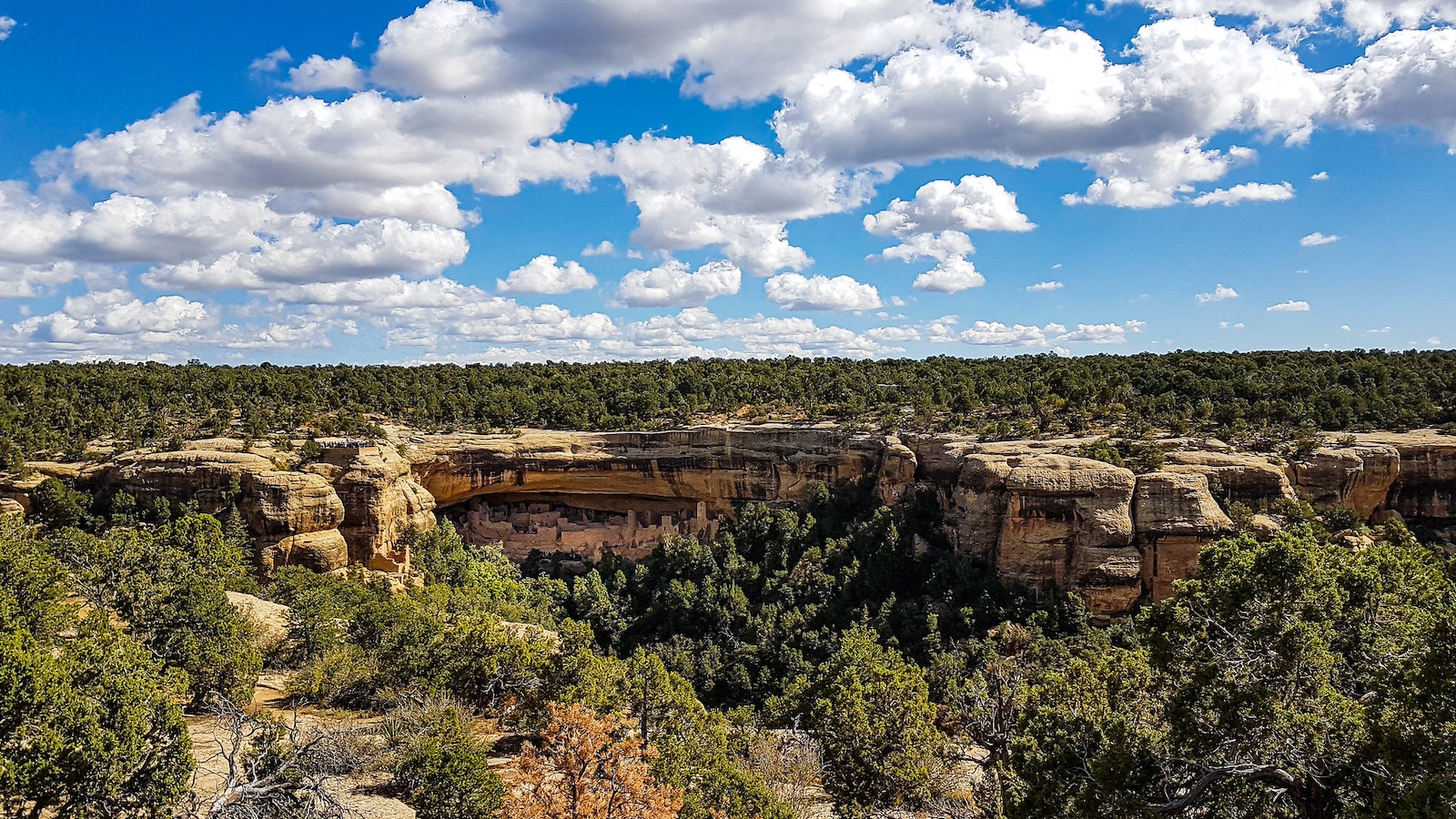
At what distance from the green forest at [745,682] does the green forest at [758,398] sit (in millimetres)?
9017

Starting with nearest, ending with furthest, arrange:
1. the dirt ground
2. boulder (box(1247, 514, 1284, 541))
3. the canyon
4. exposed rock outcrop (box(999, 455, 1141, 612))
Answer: the dirt ground, boulder (box(1247, 514, 1284, 541)), exposed rock outcrop (box(999, 455, 1141, 612)), the canyon

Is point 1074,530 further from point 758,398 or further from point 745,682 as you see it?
point 758,398

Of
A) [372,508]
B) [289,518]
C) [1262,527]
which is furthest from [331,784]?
[1262,527]

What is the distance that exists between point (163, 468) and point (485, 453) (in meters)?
17.8

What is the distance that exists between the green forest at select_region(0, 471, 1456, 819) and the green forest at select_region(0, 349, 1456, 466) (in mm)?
9017

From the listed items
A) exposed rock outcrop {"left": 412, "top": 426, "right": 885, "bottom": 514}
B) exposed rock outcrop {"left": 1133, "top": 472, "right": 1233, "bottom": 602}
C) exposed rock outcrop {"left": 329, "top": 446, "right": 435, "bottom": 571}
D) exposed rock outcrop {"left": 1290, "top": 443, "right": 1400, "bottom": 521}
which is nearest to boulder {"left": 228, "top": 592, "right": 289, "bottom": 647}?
exposed rock outcrop {"left": 329, "top": 446, "right": 435, "bottom": 571}

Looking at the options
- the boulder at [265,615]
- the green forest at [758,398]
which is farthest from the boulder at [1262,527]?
the boulder at [265,615]

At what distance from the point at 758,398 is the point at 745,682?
30.0 meters

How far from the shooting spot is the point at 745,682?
128 feet

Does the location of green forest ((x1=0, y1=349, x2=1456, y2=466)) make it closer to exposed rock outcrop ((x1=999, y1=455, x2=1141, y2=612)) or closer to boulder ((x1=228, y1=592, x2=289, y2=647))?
exposed rock outcrop ((x1=999, y1=455, x2=1141, y2=612))

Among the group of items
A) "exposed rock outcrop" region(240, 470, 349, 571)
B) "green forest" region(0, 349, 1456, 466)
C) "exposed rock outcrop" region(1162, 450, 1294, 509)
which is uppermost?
"green forest" region(0, 349, 1456, 466)

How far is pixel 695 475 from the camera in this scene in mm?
56094

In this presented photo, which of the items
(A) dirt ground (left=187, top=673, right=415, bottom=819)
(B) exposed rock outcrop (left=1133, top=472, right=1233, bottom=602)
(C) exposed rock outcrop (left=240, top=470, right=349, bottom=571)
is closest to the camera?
(A) dirt ground (left=187, top=673, right=415, bottom=819)

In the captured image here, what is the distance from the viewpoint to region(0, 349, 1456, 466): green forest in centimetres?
4812
